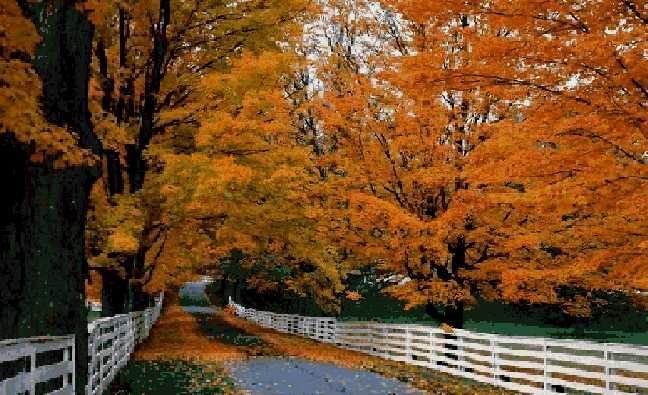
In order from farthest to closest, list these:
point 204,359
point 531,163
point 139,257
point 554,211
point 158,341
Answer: point 158,341
point 139,257
point 204,359
point 554,211
point 531,163

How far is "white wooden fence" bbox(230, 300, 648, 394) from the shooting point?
10.6m

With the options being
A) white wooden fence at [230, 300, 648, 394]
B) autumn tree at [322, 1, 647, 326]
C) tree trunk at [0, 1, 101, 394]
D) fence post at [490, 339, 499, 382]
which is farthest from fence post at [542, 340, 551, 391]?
Answer: tree trunk at [0, 1, 101, 394]

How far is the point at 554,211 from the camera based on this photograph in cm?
1136

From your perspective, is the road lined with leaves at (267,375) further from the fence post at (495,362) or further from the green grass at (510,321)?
the green grass at (510,321)

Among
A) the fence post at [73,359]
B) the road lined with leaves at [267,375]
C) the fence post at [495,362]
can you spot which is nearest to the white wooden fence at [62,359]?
the fence post at [73,359]

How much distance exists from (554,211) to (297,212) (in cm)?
909

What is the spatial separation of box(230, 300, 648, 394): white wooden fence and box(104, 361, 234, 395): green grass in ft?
19.1

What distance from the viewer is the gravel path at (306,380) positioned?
1152cm

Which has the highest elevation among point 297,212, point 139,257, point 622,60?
point 622,60

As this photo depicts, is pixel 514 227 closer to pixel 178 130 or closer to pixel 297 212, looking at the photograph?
pixel 297 212

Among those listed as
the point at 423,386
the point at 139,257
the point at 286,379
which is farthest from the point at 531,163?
the point at 139,257

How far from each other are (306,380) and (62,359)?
18.5 feet

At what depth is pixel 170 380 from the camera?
42.1 ft

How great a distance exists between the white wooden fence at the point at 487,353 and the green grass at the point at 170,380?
583cm
